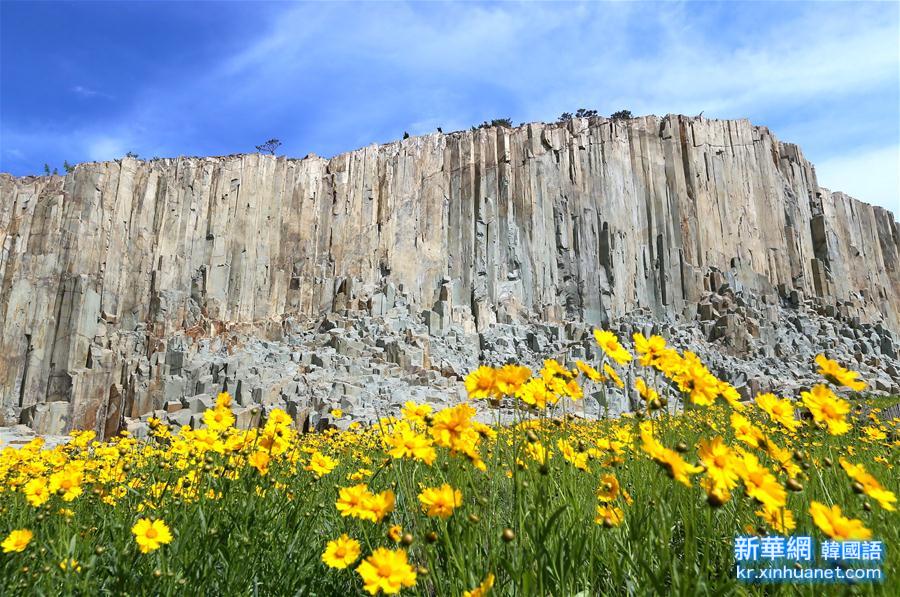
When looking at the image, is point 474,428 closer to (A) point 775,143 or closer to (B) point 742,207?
(B) point 742,207

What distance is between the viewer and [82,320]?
27922 millimetres

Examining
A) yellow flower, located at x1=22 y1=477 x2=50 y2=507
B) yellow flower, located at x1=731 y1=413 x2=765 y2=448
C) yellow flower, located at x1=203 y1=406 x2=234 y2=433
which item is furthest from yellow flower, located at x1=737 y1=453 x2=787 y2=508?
yellow flower, located at x1=22 y1=477 x2=50 y2=507

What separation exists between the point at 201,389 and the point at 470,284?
2023cm

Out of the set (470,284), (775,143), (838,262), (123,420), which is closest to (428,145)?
(470,284)

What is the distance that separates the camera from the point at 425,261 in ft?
122

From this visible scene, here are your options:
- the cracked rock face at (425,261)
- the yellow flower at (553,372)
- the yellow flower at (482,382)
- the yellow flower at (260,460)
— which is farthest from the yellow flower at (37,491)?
the cracked rock face at (425,261)

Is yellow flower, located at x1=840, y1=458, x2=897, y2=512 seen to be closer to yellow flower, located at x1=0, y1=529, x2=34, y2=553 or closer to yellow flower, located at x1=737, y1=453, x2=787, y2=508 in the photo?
yellow flower, located at x1=737, y1=453, x2=787, y2=508

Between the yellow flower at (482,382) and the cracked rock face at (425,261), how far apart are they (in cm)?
2024

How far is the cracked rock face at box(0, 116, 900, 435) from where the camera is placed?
27312 mm

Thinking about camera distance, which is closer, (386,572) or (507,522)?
(386,572)

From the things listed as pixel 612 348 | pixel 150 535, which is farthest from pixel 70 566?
pixel 612 348

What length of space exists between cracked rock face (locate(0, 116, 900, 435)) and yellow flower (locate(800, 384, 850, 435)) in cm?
2051

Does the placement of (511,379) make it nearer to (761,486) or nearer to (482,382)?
(482,382)

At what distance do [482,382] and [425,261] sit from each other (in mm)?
35418
